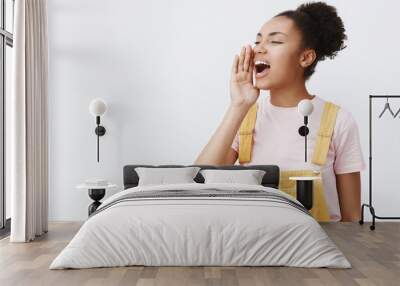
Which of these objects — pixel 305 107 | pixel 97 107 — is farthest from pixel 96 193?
pixel 305 107

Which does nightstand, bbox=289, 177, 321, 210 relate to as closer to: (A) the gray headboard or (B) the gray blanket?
(A) the gray headboard

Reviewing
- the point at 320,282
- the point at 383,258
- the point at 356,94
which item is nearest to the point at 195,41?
the point at 356,94

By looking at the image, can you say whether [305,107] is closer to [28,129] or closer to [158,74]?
[158,74]

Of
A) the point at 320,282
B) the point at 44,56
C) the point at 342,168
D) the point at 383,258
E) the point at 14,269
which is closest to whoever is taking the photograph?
the point at 320,282

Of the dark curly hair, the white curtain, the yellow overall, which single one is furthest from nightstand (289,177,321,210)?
the white curtain

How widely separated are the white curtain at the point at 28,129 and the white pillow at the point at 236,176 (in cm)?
176

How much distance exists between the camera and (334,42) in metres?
6.84

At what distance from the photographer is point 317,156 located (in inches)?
263

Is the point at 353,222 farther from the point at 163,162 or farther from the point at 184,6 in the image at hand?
the point at 184,6

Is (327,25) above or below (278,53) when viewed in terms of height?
above

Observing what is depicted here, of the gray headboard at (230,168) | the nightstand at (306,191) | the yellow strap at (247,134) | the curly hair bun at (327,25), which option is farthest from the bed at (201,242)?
the curly hair bun at (327,25)

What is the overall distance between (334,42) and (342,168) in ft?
4.74

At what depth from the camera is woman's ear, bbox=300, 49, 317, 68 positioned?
673 centimetres

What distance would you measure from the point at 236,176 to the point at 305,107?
115 cm
